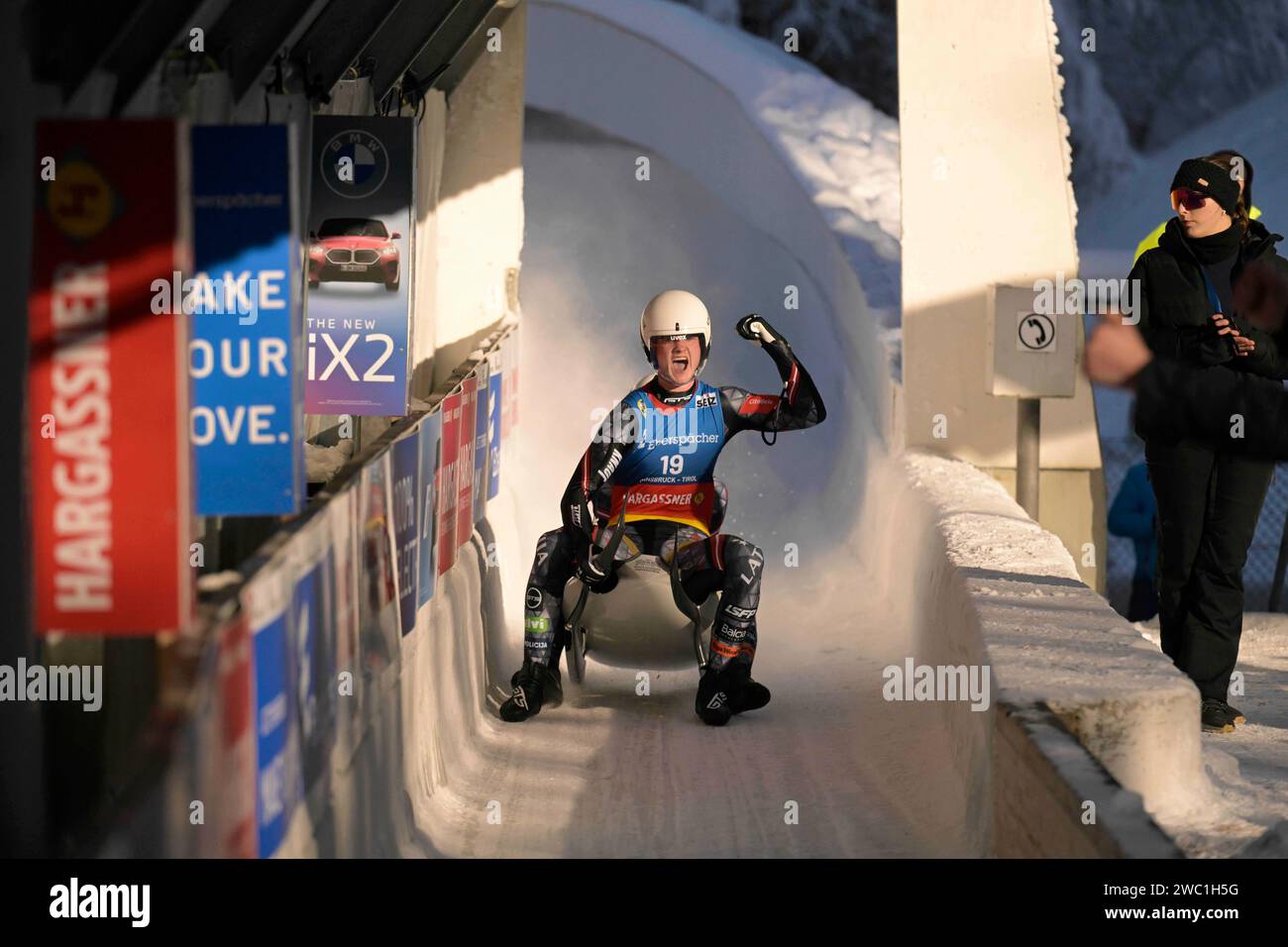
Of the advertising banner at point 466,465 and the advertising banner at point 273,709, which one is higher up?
the advertising banner at point 466,465

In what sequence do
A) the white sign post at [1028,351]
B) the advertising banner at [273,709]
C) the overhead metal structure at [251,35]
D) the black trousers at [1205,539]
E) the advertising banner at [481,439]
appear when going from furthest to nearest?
1. the white sign post at [1028,351]
2. the advertising banner at [481,439]
3. the black trousers at [1205,539]
4. the overhead metal structure at [251,35]
5. the advertising banner at [273,709]

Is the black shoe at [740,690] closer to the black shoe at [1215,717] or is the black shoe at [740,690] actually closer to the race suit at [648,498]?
the race suit at [648,498]

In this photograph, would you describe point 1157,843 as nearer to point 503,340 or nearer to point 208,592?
point 208,592

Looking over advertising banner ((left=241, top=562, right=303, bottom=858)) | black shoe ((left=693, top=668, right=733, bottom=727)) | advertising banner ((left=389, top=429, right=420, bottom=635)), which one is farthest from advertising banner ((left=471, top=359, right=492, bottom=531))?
advertising banner ((left=241, top=562, right=303, bottom=858))

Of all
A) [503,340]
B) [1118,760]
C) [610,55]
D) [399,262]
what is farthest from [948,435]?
[610,55]

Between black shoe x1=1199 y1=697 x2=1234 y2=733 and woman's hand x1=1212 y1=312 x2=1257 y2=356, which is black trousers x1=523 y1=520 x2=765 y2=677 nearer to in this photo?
black shoe x1=1199 y1=697 x2=1234 y2=733

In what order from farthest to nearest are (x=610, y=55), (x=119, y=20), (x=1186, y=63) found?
(x=1186, y=63) → (x=610, y=55) → (x=119, y=20)

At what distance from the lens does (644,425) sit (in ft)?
23.1

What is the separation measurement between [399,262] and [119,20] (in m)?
3.16

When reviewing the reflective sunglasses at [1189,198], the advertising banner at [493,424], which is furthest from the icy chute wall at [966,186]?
the reflective sunglasses at [1189,198]

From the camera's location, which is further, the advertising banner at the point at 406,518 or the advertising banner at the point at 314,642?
the advertising banner at the point at 406,518

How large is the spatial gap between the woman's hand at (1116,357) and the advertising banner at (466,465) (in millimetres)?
3127

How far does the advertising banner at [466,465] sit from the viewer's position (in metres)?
7.02

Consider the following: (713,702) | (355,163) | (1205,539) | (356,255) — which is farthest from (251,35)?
(1205,539)
